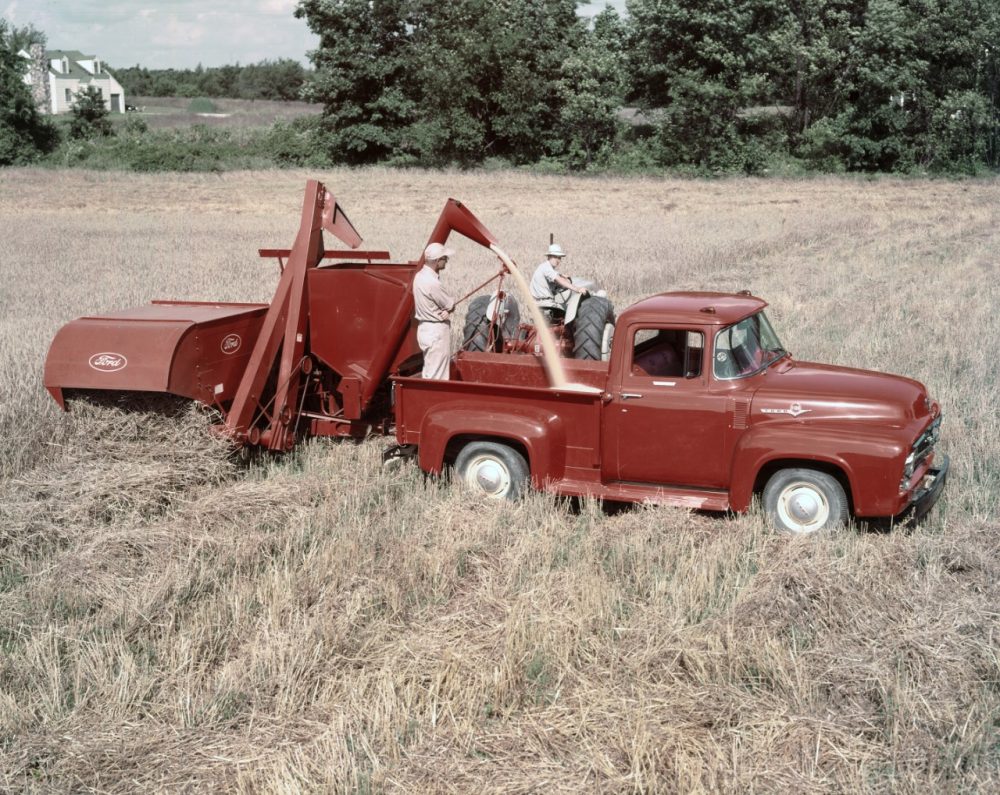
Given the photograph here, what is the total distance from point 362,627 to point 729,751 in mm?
2313

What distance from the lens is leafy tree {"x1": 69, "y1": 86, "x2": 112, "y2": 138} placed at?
57.3 meters

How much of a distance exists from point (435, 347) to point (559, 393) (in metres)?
1.62

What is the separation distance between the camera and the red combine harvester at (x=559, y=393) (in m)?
7.37

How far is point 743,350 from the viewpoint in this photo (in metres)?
7.89

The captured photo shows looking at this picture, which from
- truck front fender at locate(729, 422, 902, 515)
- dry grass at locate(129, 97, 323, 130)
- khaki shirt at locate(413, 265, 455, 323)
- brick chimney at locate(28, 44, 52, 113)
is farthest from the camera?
brick chimney at locate(28, 44, 52, 113)

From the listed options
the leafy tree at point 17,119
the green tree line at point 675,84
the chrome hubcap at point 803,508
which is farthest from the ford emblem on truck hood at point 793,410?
the leafy tree at point 17,119

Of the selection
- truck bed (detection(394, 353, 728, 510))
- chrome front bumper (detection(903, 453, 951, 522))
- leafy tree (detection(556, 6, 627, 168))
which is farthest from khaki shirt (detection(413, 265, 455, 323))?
leafy tree (detection(556, 6, 627, 168))

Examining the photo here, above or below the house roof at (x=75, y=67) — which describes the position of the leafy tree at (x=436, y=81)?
below

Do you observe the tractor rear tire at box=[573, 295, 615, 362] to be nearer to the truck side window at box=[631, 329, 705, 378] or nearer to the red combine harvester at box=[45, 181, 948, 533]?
the red combine harvester at box=[45, 181, 948, 533]

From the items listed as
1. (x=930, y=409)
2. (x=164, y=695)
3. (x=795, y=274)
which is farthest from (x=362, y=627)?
(x=795, y=274)

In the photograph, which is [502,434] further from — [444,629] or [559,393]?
[444,629]

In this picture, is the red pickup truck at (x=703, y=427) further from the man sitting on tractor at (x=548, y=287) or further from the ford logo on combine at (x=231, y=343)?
the man sitting on tractor at (x=548, y=287)

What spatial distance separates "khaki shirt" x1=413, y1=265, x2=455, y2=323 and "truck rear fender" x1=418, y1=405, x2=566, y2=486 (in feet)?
3.42

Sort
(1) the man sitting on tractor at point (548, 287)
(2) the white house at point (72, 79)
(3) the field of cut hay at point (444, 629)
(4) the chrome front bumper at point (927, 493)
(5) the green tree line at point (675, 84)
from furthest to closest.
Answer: (2) the white house at point (72, 79), (5) the green tree line at point (675, 84), (1) the man sitting on tractor at point (548, 287), (4) the chrome front bumper at point (927, 493), (3) the field of cut hay at point (444, 629)
